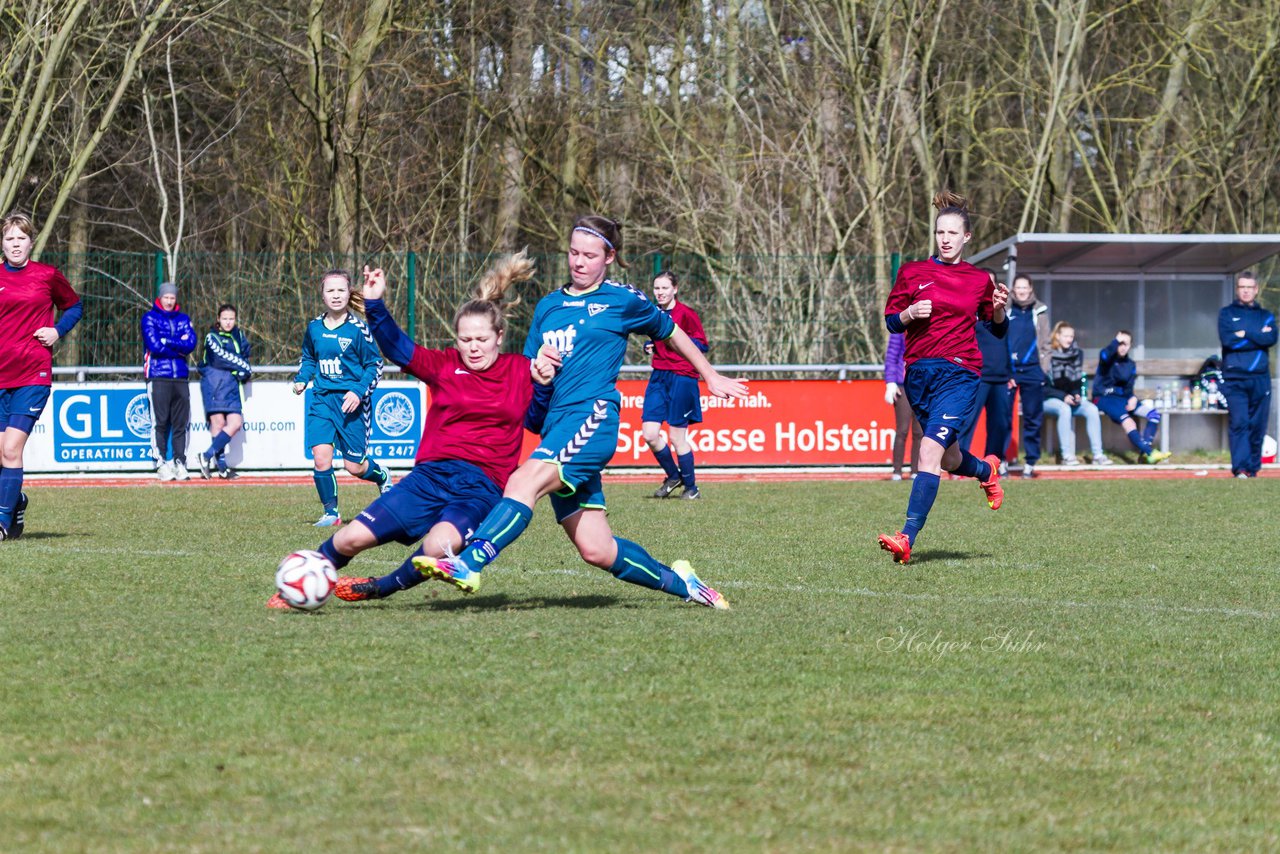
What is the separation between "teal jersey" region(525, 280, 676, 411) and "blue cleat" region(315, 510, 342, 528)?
5130 mm

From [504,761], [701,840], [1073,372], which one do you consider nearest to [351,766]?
[504,761]

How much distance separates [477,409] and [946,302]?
349cm

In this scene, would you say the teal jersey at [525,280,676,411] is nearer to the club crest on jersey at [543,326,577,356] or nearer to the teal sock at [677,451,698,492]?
the club crest on jersey at [543,326,577,356]

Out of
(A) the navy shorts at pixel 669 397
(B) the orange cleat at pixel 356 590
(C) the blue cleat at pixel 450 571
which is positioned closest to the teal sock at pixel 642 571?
(C) the blue cleat at pixel 450 571

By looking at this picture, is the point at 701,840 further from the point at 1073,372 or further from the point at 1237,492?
the point at 1073,372

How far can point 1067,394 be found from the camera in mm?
19250

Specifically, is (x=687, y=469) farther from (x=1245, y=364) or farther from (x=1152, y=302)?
(x=1152, y=302)

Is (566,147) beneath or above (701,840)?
above

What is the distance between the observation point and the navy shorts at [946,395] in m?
9.36

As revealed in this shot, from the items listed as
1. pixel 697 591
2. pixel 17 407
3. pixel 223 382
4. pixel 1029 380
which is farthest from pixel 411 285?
pixel 697 591

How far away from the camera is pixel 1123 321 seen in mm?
20609

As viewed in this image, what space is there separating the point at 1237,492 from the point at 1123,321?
20.5 feet

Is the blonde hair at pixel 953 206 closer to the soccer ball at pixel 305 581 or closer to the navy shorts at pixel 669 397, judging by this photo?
the soccer ball at pixel 305 581

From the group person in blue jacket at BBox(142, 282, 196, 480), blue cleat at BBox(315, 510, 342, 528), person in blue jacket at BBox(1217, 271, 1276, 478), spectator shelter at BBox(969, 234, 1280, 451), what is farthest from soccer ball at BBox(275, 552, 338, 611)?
spectator shelter at BBox(969, 234, 1280, 451)
